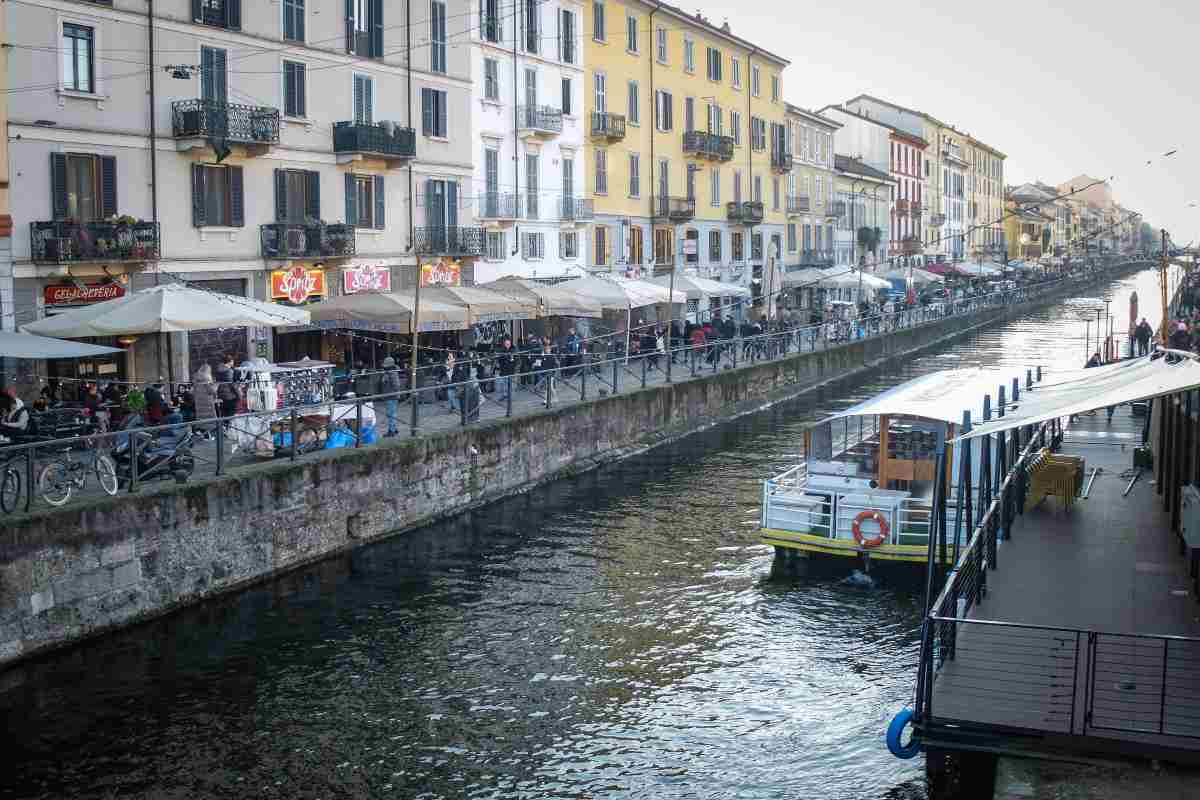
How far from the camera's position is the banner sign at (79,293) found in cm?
2675

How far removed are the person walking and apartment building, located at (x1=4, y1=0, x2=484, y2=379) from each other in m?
2.76

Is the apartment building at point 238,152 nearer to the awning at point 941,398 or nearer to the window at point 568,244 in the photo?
the window at point 568,244

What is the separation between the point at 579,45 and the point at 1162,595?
3702cm

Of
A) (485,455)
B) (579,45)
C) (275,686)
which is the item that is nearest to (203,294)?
(485,455)

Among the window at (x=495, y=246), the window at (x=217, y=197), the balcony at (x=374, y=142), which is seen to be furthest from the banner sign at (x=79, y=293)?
the window at (x=495, y=246)

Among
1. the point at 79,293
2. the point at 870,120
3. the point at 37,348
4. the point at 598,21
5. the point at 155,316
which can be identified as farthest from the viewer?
the point at 870,120

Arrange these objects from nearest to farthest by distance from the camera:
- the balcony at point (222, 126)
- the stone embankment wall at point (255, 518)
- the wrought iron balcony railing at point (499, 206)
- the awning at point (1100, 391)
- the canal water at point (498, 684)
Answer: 1. the awning at point (1100, 391)
2. the canal water at point (498, 684)
3. the stone embankment wall at point (255, 518)
4. the balcony at point (222, 126)
5. the wrought iron balcony railing at point (499, 206)

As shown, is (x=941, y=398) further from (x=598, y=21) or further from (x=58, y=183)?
(x=598, y=21)

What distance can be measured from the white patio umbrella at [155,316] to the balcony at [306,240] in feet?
28.5

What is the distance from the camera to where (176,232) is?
29984 mm

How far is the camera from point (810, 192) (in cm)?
7456

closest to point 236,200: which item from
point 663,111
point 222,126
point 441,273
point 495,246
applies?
point 222,126

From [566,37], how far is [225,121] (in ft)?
63.3

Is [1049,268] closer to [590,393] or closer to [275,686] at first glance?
[590,393]
